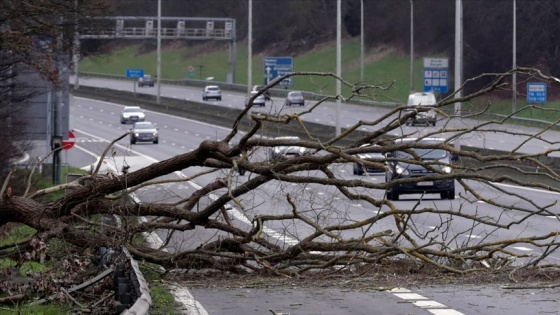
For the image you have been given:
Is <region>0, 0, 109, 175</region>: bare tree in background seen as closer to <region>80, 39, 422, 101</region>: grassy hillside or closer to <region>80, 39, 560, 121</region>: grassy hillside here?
<region>80, 39, 560, 121</region>: grassy hillside

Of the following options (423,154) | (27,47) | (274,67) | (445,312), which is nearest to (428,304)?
(445,312)

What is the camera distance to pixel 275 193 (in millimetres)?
14477

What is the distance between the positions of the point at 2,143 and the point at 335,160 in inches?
914

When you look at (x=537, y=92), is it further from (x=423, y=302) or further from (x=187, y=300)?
(x=187, y=300)

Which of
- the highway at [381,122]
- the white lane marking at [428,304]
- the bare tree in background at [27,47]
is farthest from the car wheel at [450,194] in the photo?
the white lane marking at [428,304]

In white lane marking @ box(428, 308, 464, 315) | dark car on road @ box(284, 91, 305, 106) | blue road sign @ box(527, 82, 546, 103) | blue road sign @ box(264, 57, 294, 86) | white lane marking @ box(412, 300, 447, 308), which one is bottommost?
white lane marking @ box(412, 300, 447, 308)

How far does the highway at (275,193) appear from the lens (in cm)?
1449

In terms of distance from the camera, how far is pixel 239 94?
11300cm

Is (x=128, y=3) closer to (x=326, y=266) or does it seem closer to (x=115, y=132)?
(x=326, y=266)

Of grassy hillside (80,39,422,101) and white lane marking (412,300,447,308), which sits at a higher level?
grassy hillside (80,39,422,101)

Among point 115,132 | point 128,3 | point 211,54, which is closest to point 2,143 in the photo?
point 128,3

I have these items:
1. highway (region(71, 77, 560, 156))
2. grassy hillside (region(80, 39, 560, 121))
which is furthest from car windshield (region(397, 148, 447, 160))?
grassy hillside (region(80, 39, 560, 121))

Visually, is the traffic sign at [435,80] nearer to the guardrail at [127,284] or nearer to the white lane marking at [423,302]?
the white lane marking at [423,302]

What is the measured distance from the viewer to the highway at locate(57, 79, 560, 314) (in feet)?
47.5
